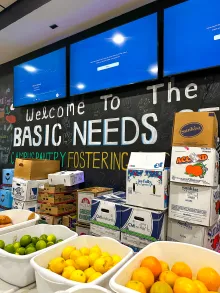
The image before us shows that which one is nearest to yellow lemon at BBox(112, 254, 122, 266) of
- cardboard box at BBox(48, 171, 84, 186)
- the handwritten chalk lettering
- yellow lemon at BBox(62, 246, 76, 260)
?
yellow lemon at BBox(62, 246, 76, 260)

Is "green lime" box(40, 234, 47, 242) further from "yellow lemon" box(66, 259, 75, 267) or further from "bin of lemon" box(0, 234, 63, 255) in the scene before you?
"yellow lemon" box(66, 259, 75, 267)

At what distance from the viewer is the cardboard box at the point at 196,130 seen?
1.66m

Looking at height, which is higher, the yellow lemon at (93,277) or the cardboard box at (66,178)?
the cardboard box at (66,178)

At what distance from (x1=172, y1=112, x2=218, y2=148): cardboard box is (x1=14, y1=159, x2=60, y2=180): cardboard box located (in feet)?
6.02

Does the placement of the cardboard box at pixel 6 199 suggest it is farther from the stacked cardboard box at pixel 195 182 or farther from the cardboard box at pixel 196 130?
the cardboard box at pixel 196 130

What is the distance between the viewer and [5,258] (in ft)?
3.61

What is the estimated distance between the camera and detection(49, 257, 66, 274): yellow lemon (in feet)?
3.34

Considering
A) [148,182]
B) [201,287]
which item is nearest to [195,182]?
[148,182]

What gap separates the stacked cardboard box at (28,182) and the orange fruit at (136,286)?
2.09m

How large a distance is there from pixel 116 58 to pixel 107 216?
A: 1.66m

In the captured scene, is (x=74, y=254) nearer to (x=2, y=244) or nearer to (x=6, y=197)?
(x=2, y=244)

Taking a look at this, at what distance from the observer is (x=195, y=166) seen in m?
1.65

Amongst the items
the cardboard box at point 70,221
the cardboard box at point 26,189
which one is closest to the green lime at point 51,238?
the cardboard box at point 70,221

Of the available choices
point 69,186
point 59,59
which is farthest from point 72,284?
point 59,59
